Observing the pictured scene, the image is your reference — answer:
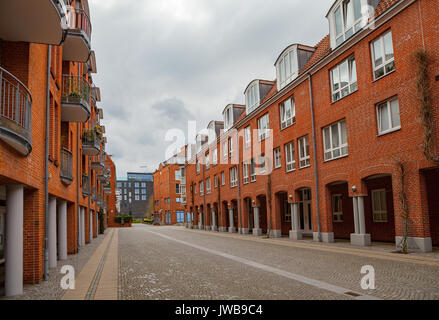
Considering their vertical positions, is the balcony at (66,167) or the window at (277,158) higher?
the window at (277,158)

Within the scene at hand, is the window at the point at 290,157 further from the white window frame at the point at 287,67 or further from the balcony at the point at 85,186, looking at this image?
the balcony at the point at 85,186

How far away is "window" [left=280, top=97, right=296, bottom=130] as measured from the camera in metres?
21.6

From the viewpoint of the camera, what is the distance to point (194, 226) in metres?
44.1

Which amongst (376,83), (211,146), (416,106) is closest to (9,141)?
(416,106)

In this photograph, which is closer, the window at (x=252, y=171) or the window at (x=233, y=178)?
the window at (x=252, y=171)

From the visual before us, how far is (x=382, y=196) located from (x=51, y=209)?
13.8 metres

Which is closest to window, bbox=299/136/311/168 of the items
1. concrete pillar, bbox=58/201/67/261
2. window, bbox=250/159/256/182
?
window, bbox=250/159/256/182

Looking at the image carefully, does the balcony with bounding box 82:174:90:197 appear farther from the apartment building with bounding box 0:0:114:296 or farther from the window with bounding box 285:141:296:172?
the window with bounding box 285:141:296:172

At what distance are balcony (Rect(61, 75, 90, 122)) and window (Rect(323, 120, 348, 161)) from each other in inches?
436

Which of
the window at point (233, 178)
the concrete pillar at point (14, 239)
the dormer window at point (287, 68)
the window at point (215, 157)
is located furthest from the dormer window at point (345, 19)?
the window at point (215, 157)

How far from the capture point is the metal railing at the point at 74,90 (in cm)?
1323

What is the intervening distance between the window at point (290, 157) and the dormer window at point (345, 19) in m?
6.24

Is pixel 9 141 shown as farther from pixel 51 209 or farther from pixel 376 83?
pixel 376 83

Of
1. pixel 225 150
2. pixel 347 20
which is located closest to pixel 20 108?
pixel 347 20
